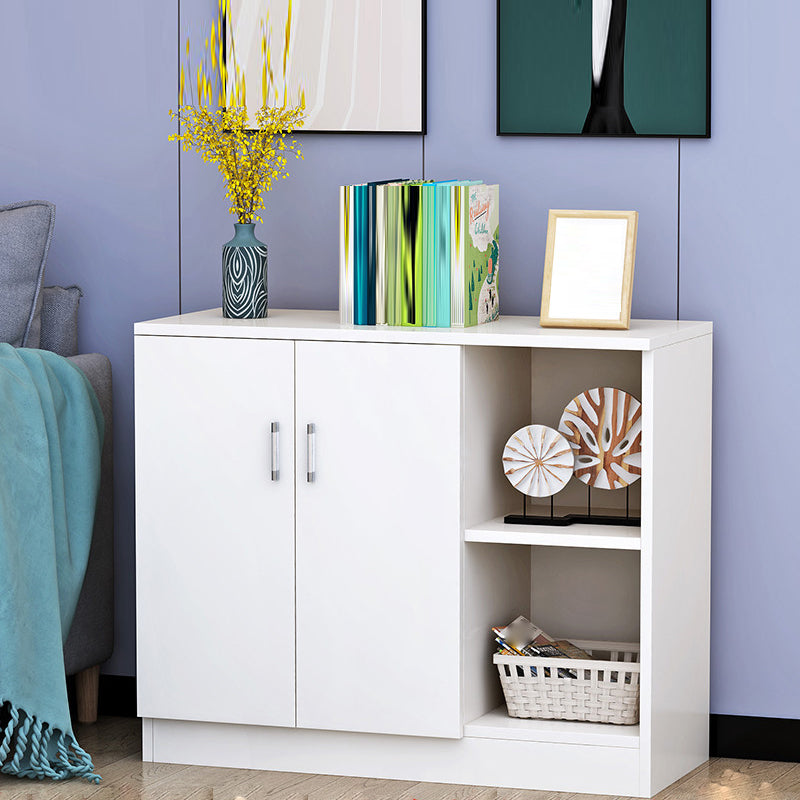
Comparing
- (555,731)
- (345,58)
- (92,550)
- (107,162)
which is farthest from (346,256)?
(555,731)

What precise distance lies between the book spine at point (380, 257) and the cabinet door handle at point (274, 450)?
28cm

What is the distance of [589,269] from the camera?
2621 mm

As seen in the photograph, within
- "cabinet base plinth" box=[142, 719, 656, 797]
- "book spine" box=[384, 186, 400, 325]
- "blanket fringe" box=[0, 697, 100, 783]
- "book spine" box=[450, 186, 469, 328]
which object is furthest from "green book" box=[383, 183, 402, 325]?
"blanket fringe" box=[0, 697, 100, 783]

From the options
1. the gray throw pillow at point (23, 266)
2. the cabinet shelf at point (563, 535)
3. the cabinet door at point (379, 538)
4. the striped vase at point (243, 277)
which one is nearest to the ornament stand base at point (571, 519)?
the cabinet shelf at point (563, 535)

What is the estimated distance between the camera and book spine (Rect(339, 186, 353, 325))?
2.65 metres

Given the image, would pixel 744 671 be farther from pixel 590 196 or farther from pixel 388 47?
pixel 388 47

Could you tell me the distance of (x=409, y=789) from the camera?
259 centimetres

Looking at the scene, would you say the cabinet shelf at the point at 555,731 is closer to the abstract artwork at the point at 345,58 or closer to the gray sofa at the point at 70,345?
the gray sofa at the point at 70,345

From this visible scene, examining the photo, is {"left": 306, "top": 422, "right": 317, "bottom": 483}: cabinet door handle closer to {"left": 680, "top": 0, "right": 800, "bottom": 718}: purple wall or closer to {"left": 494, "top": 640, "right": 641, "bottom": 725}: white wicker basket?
{"left": 494, "top": 640, "right": 641, "bottom": 725}: white wicker basket

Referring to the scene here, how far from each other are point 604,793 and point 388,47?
147cm

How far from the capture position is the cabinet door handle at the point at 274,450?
260 centimetres

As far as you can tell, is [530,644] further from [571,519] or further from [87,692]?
[87,692]

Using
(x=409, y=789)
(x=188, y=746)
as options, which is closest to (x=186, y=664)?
(x=188, y=746)

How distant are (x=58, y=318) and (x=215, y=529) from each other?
2.21 ft
